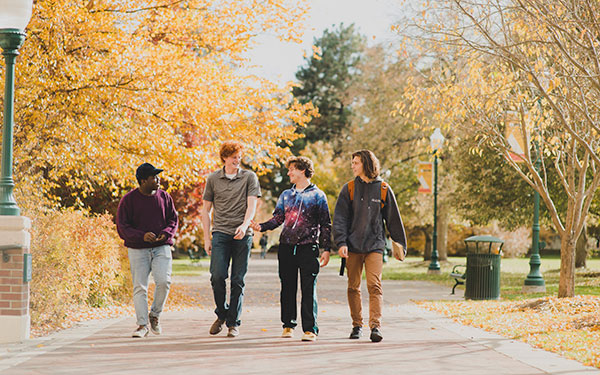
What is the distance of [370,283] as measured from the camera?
878cm

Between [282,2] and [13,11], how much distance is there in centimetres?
843

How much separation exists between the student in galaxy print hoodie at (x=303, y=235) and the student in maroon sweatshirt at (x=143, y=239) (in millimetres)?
1094

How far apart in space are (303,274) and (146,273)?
173 centimetres

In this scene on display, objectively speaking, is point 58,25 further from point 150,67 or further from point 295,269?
point 295,269

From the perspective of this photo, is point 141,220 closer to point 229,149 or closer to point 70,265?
point 229,149

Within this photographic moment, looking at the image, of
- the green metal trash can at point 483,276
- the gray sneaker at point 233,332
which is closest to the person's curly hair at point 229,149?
the gray sneaker at point 233,332

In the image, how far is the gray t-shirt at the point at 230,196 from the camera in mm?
8898

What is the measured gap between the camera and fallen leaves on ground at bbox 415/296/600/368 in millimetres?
8578

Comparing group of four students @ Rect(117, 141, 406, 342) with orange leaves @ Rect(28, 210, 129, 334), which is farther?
orange leaves @ Rect(28, 210, 129, 334)

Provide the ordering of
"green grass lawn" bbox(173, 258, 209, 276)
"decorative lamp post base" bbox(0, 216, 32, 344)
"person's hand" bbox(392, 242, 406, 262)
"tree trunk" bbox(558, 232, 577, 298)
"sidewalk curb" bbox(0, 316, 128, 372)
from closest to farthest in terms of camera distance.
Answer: "sidewalk curb" bbox(0, 316, 128, 372) < "decorative lamp post base" bbox(0, 216, 32, 344) < "person's hand" bbox(392, 242, 406, 262) < "tree trunk" bbox(558, 232, 577, 298) < "green grass lawn" bbox(173, 258, 209, 276)

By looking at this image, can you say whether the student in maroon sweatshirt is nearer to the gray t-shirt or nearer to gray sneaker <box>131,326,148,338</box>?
gray sneaker <box>131,326,148,338</box>

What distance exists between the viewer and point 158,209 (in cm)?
897

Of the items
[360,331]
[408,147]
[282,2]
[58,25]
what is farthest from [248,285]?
[408,147]

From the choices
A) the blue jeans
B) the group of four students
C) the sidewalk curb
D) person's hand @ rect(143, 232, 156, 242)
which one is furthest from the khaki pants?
the sidewalk curb
